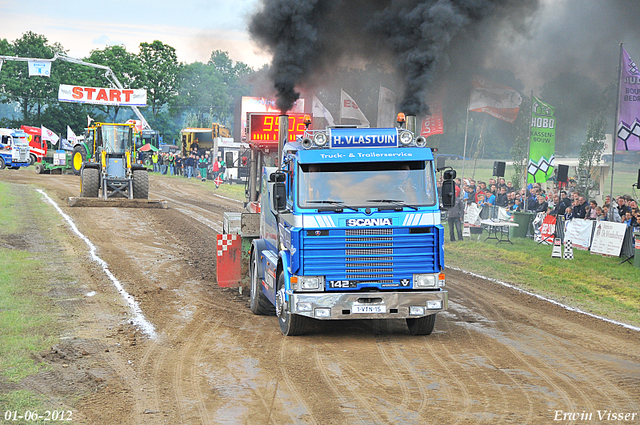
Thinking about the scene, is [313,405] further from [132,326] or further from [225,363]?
[132,326]

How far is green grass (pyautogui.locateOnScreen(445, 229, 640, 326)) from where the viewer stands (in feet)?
44.8

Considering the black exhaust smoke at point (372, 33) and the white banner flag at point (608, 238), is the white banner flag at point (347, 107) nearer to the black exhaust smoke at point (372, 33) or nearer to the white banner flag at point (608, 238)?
the black exhaust smoke at point (372, 33)

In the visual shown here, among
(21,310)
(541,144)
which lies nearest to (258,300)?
(21,310)

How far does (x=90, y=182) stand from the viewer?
27.0 m

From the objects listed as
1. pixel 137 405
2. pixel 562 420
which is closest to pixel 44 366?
pixel 137 405

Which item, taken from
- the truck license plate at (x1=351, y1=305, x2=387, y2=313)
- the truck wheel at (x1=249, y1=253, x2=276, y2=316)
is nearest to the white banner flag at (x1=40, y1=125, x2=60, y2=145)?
the truck wheel at (x1=249, y1=253, x2=276, y2=316)

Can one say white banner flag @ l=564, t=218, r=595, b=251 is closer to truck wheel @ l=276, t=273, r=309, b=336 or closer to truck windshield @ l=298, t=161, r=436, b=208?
truck windshield @ l=298, t=161, r=436, b=208

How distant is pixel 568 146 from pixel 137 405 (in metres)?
42.3

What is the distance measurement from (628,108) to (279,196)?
13.6 metres

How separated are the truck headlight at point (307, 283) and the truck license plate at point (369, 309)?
1.79 feet

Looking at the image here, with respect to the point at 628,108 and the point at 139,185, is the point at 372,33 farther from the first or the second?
the point at 139,185

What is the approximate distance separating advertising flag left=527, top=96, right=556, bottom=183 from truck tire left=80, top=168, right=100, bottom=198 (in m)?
16.2

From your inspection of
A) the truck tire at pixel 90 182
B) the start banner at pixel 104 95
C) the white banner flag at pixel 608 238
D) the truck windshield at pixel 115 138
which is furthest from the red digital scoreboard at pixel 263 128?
the start banner at pixel 104 95

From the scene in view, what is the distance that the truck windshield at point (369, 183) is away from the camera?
31.5 ft
